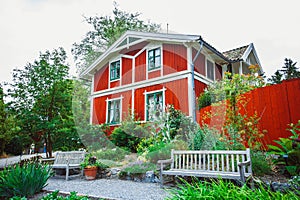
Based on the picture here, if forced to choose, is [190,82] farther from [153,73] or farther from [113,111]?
[113,111]

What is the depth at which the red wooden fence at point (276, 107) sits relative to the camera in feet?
20.1

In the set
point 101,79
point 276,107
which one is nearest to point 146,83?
point 101,79

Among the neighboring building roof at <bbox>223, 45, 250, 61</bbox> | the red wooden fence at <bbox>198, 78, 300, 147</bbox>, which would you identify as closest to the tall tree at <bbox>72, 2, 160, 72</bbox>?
the neighboring building roof at <bbox>223, 45, 250, 61</bbox>

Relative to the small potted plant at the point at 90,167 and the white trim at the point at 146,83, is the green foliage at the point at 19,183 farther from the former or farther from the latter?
the white trim at the point at 146,83

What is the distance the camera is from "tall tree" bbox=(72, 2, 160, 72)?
69.8ft

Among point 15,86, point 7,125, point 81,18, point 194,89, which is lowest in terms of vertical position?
point 7,125

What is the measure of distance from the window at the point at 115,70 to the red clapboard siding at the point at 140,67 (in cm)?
152

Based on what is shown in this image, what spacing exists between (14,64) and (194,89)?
12077mm

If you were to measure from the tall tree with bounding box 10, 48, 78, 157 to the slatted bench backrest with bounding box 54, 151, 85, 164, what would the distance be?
560cm

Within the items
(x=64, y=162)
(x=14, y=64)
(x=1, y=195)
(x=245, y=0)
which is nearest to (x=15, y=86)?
(x=14, y=64)

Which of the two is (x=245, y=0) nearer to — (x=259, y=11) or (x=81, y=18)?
(x=259, y=11)

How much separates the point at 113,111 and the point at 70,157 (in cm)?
579

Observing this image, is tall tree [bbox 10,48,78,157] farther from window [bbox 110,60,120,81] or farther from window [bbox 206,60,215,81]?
window [bbox 206,60,215,81]

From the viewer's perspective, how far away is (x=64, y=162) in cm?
757
